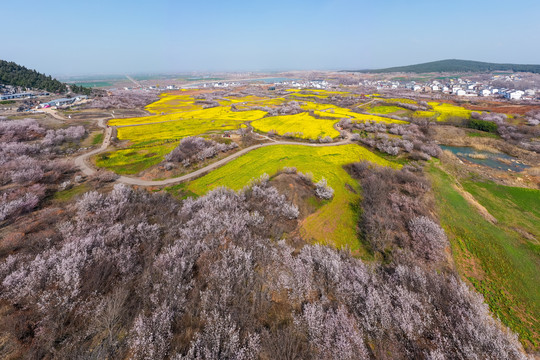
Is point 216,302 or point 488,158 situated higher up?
point 216,302

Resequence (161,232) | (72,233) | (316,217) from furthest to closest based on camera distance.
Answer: (316,217)
(161,232)
(72,233)

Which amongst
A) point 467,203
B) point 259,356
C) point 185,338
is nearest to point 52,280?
point 185,338

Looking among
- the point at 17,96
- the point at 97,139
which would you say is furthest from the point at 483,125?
the point at 17,96

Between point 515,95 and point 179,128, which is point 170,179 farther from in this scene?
point 515,95

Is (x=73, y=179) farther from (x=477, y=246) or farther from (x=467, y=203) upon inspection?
(x=467, y=203)

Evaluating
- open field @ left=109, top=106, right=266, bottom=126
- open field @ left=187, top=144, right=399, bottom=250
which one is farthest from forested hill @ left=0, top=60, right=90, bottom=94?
open field @ left=187, top=144, right=399, bottom=250
